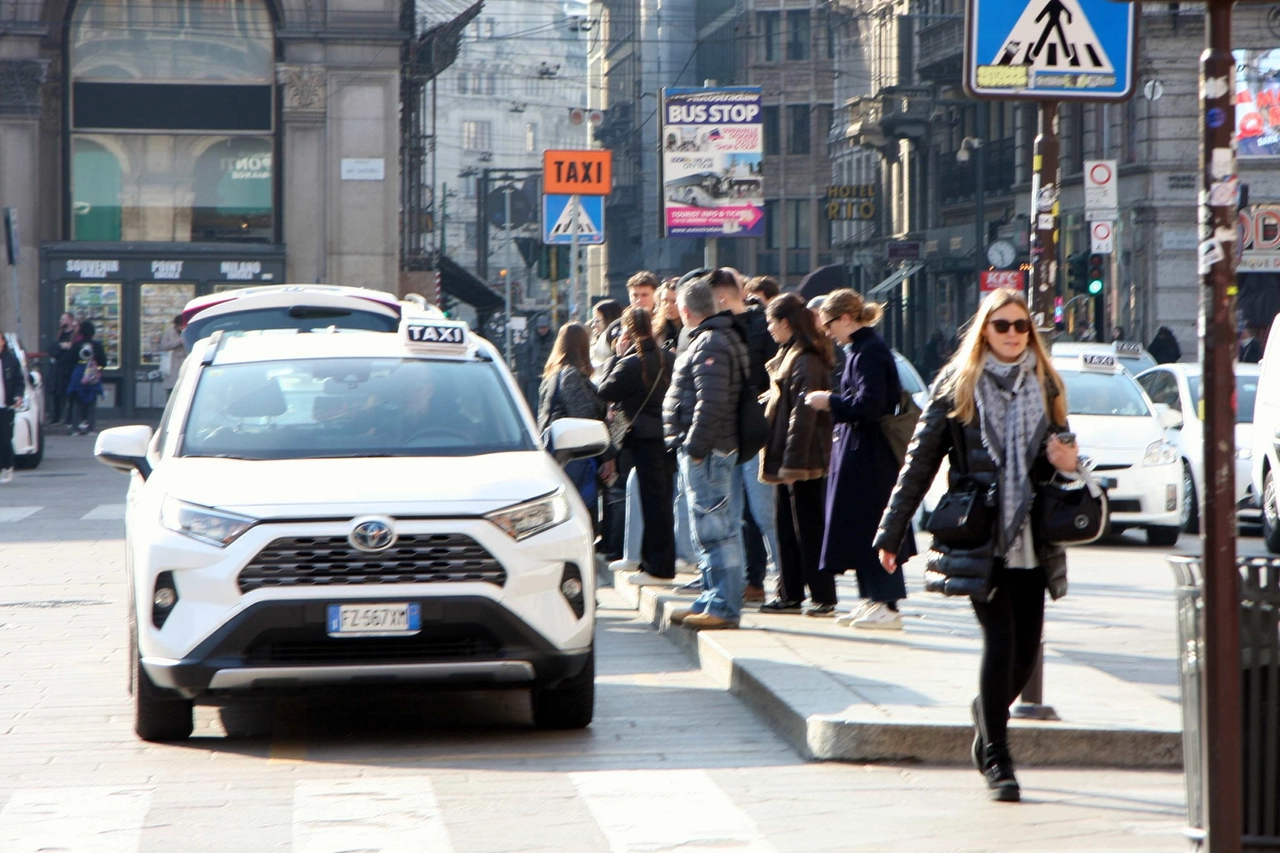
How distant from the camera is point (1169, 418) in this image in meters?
16.5

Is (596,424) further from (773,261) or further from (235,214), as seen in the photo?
(773,261)

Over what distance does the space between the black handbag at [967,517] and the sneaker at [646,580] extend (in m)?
5.95

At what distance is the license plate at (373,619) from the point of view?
A: 23.5 feet

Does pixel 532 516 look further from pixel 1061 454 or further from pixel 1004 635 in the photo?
pixel 1061 454

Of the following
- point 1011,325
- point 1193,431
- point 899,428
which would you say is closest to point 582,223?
point 1193,431

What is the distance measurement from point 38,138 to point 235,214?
361cm

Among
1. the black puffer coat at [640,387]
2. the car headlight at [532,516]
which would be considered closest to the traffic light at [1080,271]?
the black puffer coat at [640,387]

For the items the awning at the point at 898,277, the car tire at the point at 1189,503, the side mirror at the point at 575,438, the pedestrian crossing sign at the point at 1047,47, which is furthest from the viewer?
the awning at the point at 898,277

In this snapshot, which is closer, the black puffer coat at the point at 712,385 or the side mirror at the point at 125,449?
the side mirror at the point at 125,449

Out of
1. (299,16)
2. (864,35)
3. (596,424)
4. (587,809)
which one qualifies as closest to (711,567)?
(596,424)

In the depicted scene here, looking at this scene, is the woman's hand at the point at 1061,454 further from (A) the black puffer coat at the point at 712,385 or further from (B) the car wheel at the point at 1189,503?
(B) the car wheel at the point at 1189,503

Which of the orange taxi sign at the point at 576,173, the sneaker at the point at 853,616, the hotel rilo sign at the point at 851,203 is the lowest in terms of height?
the sneaker at the point at 853,616

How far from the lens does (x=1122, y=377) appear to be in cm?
1725

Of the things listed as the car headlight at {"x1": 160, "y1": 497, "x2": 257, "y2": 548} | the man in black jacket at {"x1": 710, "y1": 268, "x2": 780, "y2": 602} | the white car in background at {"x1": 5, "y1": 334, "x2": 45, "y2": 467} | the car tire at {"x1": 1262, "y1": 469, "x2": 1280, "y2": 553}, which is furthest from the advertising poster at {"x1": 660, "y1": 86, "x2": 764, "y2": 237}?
the car headlight at {"x1": 160, "y1": 497, "x2": 257, "y2": 548}
